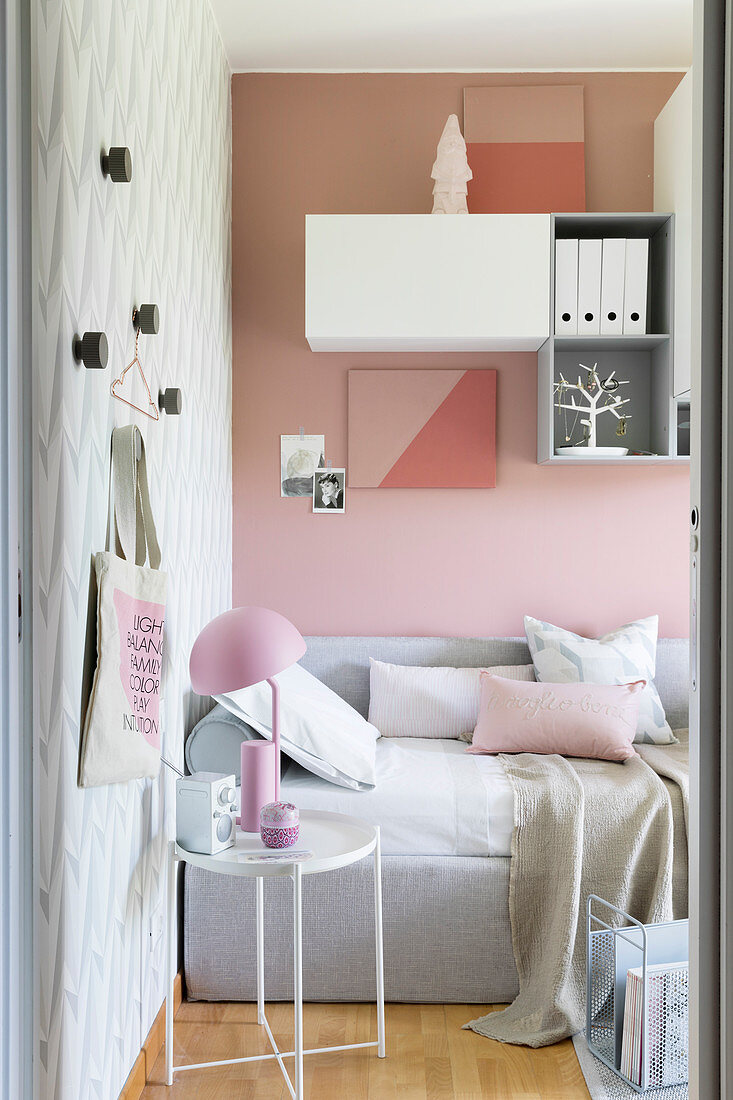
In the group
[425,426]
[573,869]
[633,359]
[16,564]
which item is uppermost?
[633,359]

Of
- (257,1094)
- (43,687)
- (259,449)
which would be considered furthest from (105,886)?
(259,449)

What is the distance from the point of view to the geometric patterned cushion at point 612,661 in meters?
2.85

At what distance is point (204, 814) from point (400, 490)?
5.20 ft

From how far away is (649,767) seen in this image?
8.17ft

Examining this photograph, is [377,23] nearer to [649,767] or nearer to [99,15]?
[99,15]

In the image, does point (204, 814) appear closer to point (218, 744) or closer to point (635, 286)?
point (218, 744)

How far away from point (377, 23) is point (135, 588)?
2.09 metres

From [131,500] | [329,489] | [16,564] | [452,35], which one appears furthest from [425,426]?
[16,564]

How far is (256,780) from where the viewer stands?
201 cm

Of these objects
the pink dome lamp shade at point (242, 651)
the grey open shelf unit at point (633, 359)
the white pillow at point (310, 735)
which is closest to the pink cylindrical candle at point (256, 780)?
the pink dome lamp shade at point (242, 651)

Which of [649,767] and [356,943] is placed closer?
[356,943]

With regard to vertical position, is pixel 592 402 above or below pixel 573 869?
above

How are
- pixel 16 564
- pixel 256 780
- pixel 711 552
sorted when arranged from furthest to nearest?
pixel 256 780, pixel 16 564, pixel 711 552

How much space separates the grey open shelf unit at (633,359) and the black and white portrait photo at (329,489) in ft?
2.25
